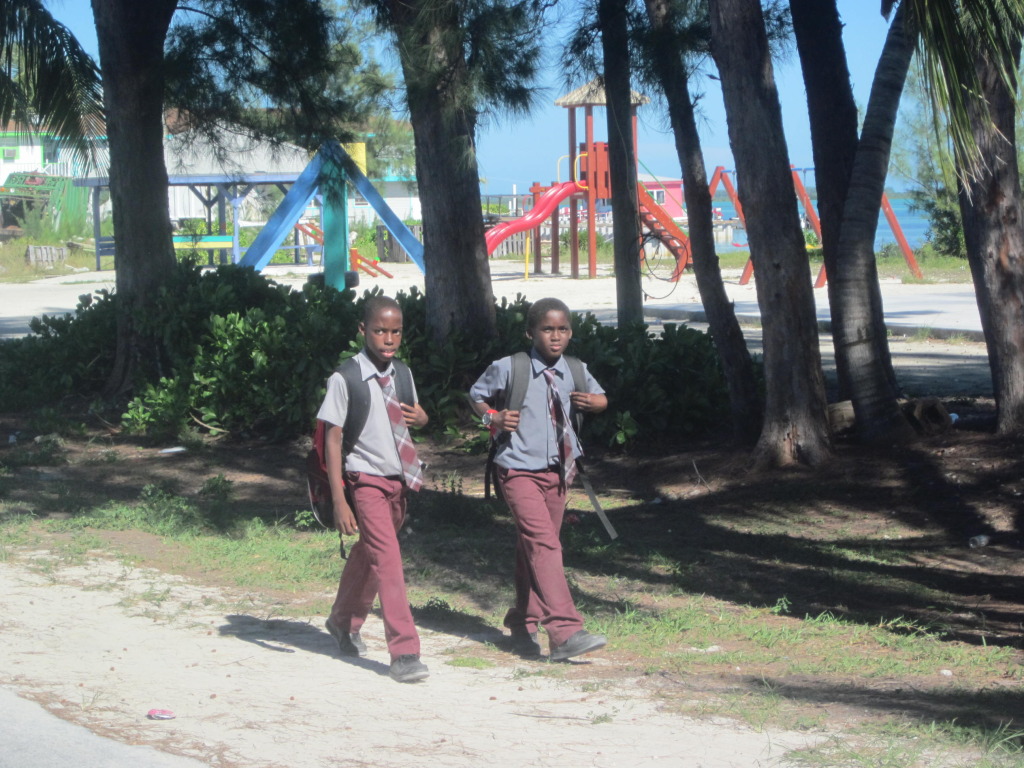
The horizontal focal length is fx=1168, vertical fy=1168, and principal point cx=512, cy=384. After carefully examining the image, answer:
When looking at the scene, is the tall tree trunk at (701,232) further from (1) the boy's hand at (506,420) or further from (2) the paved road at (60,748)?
(2) the paved road at (60,748)

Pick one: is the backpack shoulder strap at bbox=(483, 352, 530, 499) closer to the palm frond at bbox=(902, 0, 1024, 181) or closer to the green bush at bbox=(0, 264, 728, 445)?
the palm frond at bbox=(902, 0, 1024, 181)

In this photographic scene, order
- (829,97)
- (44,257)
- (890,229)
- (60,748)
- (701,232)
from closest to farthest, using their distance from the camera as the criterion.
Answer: (60,748), (829,97), (701,232), (44,257), (890,229)

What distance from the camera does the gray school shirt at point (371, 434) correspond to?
463cm

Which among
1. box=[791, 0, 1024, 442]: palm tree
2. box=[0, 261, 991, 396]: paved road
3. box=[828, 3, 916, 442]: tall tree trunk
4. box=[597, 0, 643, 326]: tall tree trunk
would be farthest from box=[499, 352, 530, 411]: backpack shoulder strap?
box=[0, 261, 991, 396]: paved road

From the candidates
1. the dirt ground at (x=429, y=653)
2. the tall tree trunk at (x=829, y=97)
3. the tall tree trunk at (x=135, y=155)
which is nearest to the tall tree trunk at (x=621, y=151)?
the tall tree trunk at (x=829, y=97)

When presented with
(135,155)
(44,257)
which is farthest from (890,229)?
(135,155)

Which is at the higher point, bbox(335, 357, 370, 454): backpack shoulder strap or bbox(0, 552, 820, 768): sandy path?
bbox(335, 357, 370, 454): backpack shoulder strap

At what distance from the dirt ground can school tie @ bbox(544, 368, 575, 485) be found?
2.74 feet

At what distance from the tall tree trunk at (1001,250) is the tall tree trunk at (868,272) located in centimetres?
74

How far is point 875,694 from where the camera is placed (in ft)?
14.8

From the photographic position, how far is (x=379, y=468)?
15.4ft

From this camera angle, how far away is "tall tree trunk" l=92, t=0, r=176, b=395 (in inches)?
445

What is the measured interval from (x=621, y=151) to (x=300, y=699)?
799cm

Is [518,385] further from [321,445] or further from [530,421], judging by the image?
[321,445]
